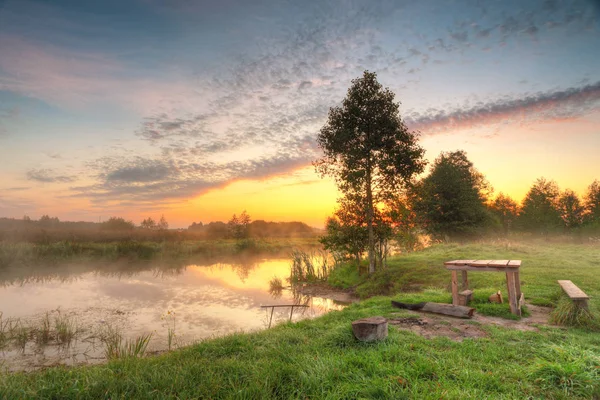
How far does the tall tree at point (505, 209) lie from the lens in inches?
2338

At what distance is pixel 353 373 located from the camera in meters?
4.30

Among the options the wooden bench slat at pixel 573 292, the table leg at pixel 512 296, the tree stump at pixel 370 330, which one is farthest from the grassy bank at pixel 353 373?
the table leg at pixel 512 296

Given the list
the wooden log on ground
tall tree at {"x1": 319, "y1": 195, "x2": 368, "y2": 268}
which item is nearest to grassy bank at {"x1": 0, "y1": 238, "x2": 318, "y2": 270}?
tall tree at {"x1": 319, "y1": 195, "x2": 368, "y2": 268}

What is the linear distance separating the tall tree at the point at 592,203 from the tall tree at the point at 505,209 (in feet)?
35.1

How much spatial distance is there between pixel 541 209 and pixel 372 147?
54.1 meters

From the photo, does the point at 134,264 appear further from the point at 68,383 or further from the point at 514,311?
the point at 514,311

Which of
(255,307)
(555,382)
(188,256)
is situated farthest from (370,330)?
(188,256)

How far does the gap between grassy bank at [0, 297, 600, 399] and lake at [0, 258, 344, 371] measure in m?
3.98

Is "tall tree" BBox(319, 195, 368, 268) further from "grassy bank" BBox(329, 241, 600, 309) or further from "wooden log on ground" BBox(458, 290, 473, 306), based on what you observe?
"wooden log on ground" BBox(458, 290, 473, 306)

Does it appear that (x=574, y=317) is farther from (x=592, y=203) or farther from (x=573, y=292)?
(x=592, y=203)

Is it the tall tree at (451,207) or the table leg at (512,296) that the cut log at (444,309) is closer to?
the table leg at (512,296)

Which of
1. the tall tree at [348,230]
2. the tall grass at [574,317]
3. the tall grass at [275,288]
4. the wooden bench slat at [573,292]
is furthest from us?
the tall tree at [348,230]

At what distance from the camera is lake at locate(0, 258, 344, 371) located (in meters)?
8.42

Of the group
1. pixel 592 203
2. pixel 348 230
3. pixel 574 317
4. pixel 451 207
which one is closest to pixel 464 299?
pixel 574 317
